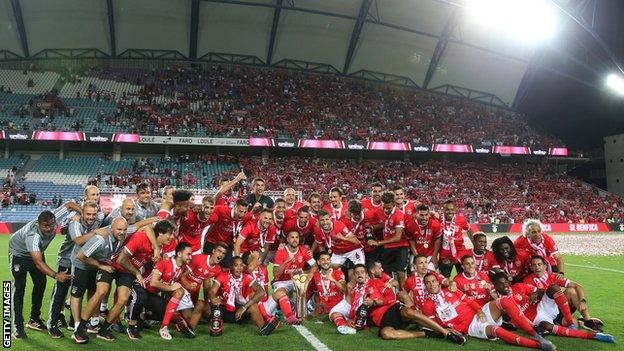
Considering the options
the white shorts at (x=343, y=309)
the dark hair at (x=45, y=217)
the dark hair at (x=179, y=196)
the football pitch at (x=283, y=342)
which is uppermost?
the dark hair at (x=179, y=196)

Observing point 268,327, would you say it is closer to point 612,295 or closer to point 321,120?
point 612,295

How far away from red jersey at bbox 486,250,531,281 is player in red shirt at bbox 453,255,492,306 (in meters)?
0.50

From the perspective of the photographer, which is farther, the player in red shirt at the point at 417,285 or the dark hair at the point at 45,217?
the player in red shirt at the point at 417,285

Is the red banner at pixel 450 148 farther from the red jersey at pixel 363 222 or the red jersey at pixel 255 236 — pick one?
the red jersey at pixel 255 236

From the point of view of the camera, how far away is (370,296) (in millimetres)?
6680

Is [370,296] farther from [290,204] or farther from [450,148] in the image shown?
[450,148]

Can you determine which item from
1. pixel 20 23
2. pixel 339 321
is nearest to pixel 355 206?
pixel 339 321

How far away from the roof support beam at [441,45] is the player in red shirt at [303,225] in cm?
3079

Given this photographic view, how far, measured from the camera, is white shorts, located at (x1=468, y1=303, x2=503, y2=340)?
609cm

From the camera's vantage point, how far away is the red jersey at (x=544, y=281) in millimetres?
6555

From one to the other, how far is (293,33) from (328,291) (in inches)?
1299

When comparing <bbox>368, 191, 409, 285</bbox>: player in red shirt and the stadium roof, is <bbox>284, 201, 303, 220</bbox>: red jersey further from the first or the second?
the stadium roof

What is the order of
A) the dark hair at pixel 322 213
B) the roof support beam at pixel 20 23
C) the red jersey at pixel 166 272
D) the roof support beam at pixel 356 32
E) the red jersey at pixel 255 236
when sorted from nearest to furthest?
the red jersey at pixel 166 272 → the dark hair at pixel 322 213 → the red jersey at pixel 255 236 → the roof support beam at pixel 20 23 → the roof support beam at pixel 356 32

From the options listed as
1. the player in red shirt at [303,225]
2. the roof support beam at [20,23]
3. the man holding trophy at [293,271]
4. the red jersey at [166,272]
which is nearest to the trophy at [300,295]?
the man holding trophy at [293,271]
